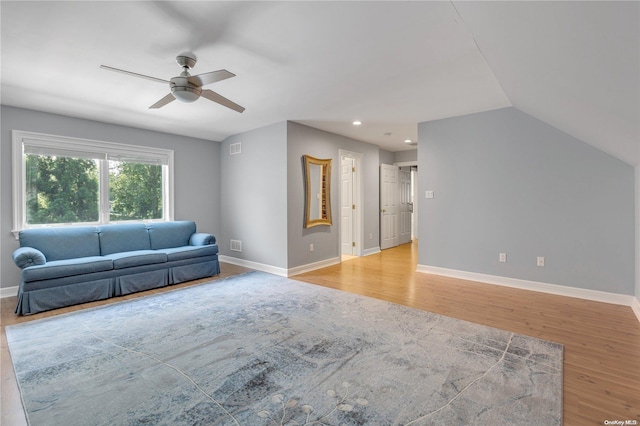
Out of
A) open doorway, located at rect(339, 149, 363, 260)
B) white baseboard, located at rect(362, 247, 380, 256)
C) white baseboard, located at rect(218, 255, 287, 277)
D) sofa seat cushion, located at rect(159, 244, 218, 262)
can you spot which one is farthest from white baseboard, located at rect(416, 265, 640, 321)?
sofa seat cushion, located at rect(159, 244, 218, 262)

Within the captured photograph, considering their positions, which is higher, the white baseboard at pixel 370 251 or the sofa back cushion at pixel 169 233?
the sofa back cushion at pixel 169 233

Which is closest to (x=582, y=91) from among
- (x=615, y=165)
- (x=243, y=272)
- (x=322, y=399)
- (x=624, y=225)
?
(x=615, y=165)

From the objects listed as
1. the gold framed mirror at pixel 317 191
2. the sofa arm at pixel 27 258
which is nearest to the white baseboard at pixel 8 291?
the sofa arm at pixel 27 258

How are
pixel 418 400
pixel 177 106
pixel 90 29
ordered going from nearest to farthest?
pixel 418 400
pixel 90 29
pixel 177 106

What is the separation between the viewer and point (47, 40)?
2.38 m

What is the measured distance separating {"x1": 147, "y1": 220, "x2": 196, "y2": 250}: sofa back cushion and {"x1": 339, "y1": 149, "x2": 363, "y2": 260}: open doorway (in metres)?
3.10

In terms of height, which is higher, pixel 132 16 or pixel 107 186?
pixel 132 16

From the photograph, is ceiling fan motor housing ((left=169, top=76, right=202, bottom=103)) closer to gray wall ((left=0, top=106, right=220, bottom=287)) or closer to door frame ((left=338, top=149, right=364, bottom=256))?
gray wall ((left=0, top=106, right=220, bottom=287))

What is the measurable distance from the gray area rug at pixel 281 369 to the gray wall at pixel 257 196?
6.17 feet

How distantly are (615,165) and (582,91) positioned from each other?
2023 mm

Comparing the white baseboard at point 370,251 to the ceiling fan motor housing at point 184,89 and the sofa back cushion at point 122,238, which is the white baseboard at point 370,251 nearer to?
the sofa back cushion at point 122,238

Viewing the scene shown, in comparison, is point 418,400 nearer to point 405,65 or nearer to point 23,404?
point 23,404

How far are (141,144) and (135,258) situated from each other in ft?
7.22

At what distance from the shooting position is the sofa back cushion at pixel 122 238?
13.9 ft
